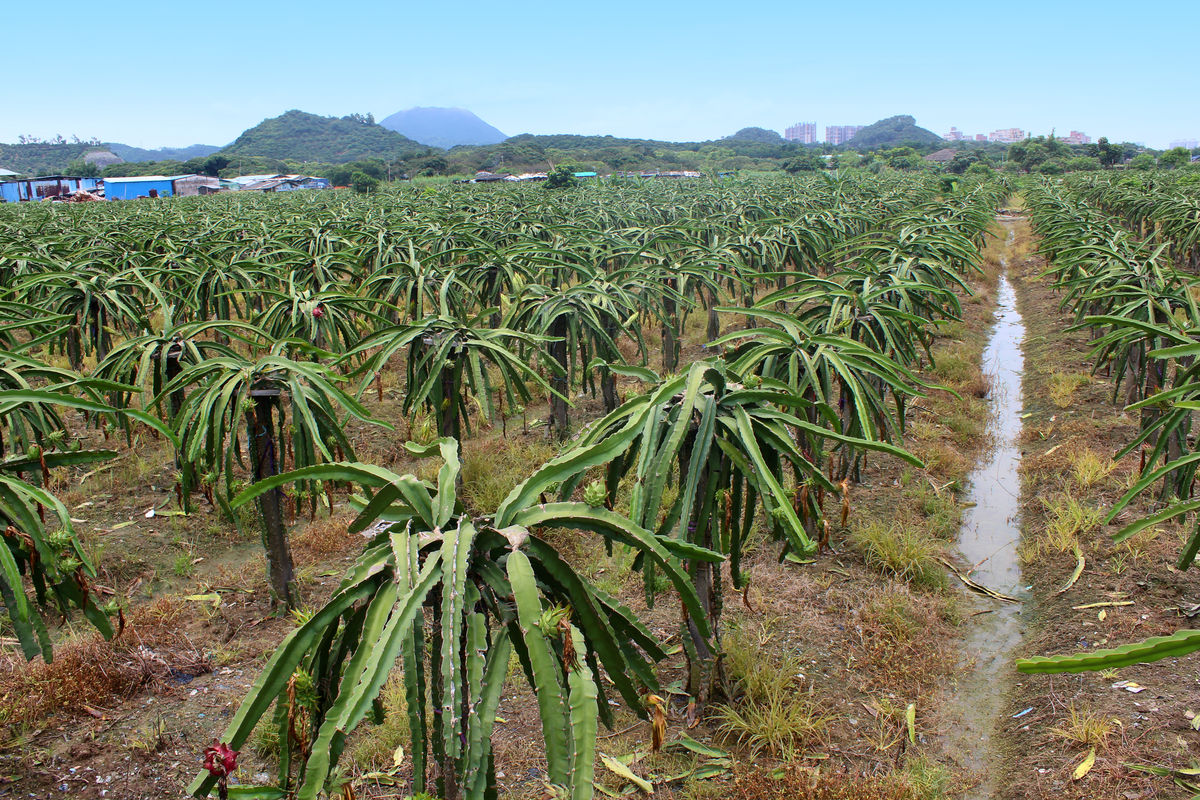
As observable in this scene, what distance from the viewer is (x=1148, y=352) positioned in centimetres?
320

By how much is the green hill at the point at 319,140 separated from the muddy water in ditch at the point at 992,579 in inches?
5404

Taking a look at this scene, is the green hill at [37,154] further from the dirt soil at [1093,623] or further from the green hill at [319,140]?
the dirt soil at [1093,623]

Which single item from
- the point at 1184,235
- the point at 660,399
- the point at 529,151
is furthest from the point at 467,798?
the point at 529,151

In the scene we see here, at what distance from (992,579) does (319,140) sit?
17184 centimetres

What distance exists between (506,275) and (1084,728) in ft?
17.5

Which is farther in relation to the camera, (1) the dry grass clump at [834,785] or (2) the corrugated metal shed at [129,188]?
(2) the corrugated metal shed at [129,188]

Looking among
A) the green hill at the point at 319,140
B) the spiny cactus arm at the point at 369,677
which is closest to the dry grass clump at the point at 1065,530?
the spiny cactus arm at the point at 369,677

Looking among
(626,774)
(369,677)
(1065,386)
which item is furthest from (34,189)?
(369,677)

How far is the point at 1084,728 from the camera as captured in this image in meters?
3.04

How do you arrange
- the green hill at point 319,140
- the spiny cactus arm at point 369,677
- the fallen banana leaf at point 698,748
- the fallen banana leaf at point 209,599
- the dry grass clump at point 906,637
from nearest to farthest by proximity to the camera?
1. the spiny cactus arm at point 369,677
2. the fallen banana leaf at point 698,748
3. the dry grass clump at point 906,637
4. the fallen banana leaf at point 209,599
5. the green hill at point 319,140

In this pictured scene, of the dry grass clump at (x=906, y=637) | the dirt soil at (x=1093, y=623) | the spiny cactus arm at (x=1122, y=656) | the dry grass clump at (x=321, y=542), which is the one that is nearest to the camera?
the spiny cactus arm at (x=1122, y=656)

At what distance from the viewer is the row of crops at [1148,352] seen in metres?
1.97

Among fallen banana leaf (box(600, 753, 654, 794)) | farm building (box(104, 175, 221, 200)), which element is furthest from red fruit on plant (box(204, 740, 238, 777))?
farm building (box(104, 175, 221, 200))

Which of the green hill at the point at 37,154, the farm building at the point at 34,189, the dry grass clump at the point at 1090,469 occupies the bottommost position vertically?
the dry grass clump at the point at 1090,469
